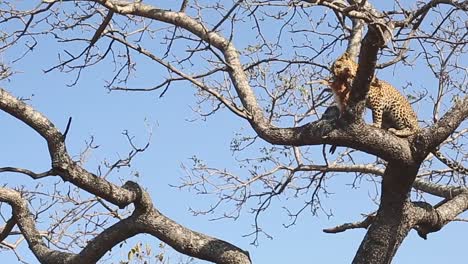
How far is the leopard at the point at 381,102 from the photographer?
19.5 ft

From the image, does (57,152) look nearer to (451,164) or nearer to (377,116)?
(377,116)

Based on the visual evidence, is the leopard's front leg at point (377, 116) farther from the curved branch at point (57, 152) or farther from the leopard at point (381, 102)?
the curved branch at point (57, 152)

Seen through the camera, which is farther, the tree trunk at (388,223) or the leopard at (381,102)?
the leopard at (381,102)

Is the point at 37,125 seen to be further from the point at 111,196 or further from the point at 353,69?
the point at 353,69

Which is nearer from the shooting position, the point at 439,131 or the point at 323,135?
the point at 323,135

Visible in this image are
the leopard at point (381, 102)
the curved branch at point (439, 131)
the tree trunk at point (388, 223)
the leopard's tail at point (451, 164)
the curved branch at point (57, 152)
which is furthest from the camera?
the leopard's tail at point (451, 164)

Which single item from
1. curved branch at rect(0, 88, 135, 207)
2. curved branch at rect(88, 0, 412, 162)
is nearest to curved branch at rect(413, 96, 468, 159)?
curved branch at rect(88, 0, 412, 162)

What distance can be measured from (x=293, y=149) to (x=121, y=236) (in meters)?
2.89

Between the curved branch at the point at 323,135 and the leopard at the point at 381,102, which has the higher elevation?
the leopard at the point at 381,102

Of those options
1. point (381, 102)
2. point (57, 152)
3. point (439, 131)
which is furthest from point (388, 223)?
point (57, 152)

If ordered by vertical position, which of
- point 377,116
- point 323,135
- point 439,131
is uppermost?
point 377,116

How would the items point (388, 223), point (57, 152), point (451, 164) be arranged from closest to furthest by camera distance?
1. point (57, 152)
2. point (388, 223)
3. point (451, 164)

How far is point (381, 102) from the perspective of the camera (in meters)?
6.03

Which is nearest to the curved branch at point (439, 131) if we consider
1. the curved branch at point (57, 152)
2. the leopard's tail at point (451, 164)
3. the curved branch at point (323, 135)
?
the curved branch at point (323, 135)
